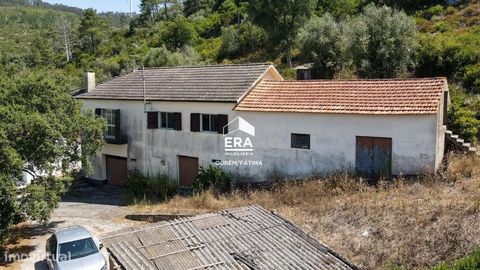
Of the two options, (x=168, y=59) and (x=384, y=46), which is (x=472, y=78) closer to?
(x=384, y=46)

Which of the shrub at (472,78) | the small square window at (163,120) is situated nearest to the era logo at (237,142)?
the small square window at (163,120)

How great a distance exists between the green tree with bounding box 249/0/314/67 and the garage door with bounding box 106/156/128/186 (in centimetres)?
2351

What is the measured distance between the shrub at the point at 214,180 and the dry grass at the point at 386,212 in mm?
1412

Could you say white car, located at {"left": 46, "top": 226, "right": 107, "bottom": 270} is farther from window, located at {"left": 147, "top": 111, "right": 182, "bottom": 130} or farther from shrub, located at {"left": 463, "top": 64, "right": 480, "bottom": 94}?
shrub, located at {"left": 463, "top": 64, "right": 480, "bottom": 94}

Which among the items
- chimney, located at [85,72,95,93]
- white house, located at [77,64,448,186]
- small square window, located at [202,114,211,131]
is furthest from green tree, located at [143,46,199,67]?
small square window, located at [202,114,211,131]

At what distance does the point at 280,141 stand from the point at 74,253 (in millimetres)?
10494

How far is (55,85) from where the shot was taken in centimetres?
1786

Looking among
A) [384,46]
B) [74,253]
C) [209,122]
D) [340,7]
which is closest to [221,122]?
[209,122]

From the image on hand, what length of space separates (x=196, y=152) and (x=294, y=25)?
26338mm

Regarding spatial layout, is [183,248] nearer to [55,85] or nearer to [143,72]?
[55,85]

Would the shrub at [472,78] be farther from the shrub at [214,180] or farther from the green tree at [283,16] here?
the green tree at [283,16]

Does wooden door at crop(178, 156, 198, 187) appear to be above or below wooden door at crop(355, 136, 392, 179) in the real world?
below

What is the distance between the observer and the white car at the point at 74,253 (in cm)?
1363

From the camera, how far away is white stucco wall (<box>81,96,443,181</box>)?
1728 cm
